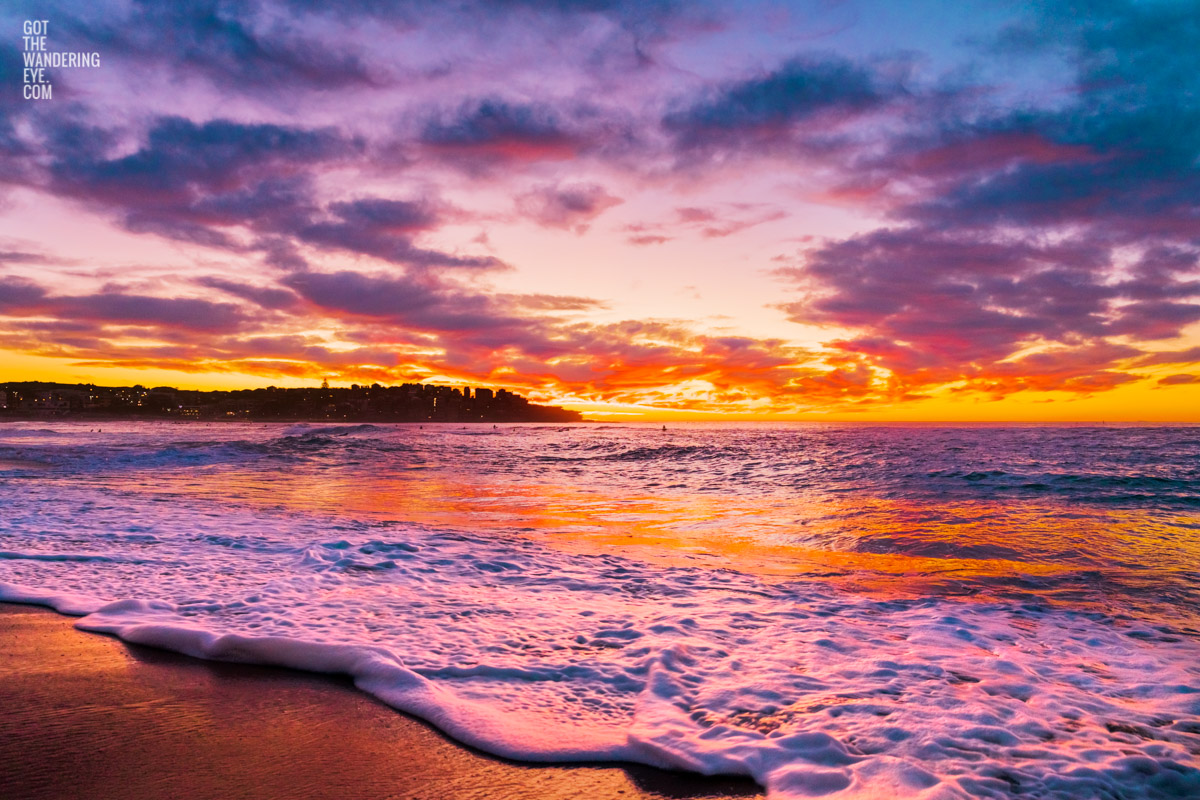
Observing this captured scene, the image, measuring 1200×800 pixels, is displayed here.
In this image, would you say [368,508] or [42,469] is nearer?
[368,508]

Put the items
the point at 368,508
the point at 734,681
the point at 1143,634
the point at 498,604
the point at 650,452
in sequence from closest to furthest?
1. the point at 734,681
2. the point at 1143,634
3. the point at 498,604
4. the point at 368,508
5. the point at 650,452

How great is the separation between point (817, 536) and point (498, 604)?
5699mm

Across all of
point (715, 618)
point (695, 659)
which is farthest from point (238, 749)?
point (715, 618)

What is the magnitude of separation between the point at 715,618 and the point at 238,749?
3.58 metres

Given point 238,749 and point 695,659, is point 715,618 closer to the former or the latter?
point 695,659

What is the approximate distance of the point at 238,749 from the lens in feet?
9.48

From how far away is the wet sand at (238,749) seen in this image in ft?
8.54

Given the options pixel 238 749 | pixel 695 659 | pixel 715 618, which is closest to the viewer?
pixel 238 749

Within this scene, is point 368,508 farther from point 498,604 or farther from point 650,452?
point 650,452

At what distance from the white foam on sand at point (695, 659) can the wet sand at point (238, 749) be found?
0.18m

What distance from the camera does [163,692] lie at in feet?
11.5

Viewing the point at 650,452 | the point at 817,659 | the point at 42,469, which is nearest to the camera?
the point at 817,659

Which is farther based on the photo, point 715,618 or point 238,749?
point 715,618

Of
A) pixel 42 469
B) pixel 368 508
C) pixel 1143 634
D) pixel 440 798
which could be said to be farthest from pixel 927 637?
pixel 42 469
